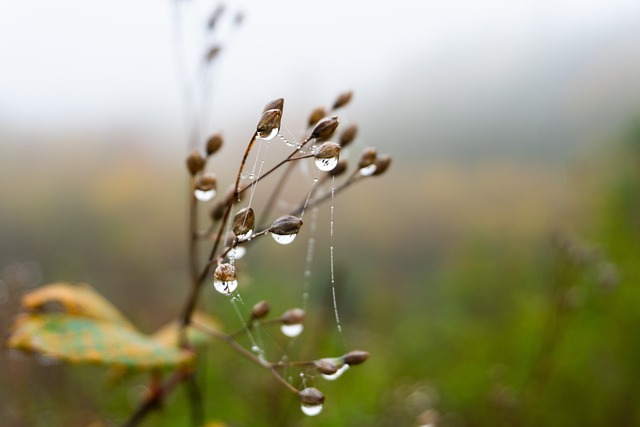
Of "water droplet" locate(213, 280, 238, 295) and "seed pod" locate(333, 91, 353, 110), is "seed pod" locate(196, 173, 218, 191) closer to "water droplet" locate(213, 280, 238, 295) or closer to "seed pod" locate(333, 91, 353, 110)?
"water droplet" locate(213, 280, 238, 295)

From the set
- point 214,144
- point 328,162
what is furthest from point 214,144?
point 328,162

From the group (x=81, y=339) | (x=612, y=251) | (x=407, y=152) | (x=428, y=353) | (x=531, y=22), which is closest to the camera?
(x=81, y=339)

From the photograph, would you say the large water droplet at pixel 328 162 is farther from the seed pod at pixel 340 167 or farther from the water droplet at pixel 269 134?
the seed pod at pixel 340 167

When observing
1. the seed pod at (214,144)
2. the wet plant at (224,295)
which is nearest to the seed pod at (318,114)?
the wet plant at (224,295)

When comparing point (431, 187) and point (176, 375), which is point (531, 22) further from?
point (176, 375)

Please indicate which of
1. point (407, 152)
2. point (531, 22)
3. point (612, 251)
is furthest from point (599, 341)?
point (531, 22)

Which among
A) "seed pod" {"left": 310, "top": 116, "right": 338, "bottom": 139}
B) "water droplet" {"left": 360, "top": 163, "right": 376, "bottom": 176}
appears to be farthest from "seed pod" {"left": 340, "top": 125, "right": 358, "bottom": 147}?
"seed pod" {"left": 310, "top": 116, "right": 338, "bottom": 139}
